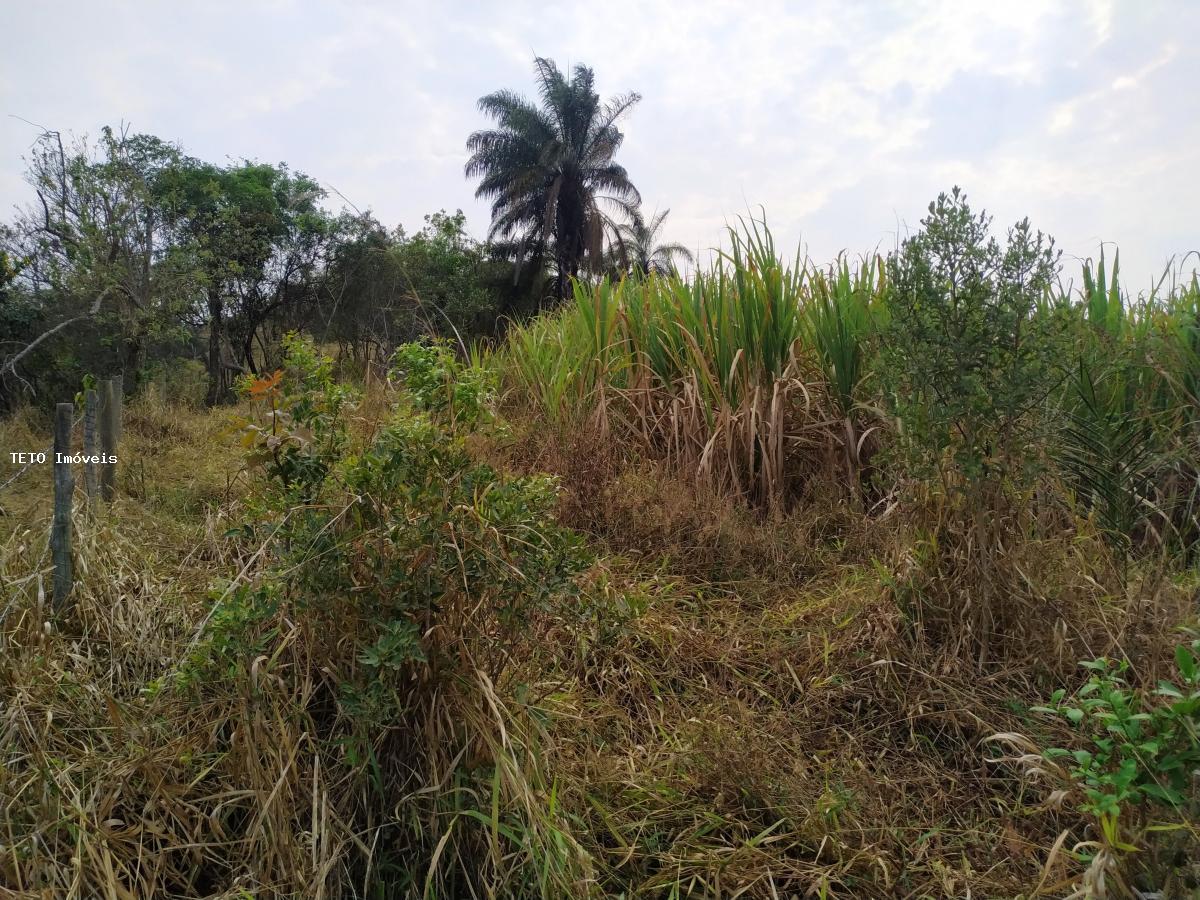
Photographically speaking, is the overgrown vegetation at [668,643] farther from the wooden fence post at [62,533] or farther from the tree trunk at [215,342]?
the tree trunk at [215,342]

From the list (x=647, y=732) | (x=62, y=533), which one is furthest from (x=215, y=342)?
(x=647, y=732)

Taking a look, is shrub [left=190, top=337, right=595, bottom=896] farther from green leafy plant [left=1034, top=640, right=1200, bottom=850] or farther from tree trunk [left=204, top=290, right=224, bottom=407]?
tree trunk [left=204, top=290, right=224, bottom=407]

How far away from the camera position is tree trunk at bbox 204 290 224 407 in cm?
1617

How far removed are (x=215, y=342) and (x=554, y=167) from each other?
468 inches

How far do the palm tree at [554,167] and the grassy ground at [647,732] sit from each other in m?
21.5

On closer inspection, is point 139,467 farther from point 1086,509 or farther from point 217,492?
point 1086,509

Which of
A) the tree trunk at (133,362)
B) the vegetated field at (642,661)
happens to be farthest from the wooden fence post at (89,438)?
the tree trunk at (133,362)

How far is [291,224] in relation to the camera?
60.6 feet

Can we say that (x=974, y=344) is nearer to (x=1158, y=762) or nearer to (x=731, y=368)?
(x=1158, y=762)

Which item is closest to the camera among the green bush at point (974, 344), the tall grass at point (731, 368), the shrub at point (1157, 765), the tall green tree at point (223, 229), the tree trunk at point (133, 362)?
the shrub at point (1157, 765)

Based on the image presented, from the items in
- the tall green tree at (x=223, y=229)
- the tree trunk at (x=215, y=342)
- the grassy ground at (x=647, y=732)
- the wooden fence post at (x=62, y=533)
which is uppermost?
the tall green tree at (x=223, y=229)

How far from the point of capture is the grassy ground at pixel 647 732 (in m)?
1.44

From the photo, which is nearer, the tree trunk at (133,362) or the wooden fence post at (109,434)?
the wooden fence post at (109,434)

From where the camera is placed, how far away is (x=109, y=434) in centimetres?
424
